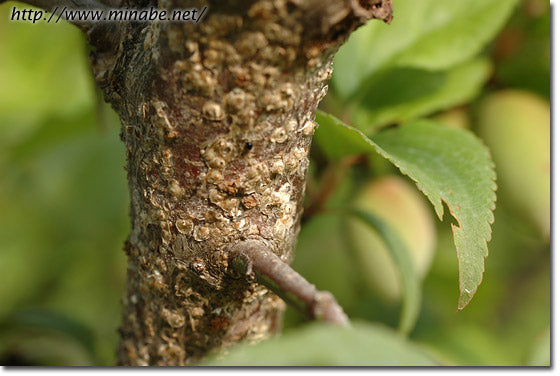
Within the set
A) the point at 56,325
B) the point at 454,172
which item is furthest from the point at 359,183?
the point at 56,325

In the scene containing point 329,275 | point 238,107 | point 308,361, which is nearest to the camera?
point 308,361

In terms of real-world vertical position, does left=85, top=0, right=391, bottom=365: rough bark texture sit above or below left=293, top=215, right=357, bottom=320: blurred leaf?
above

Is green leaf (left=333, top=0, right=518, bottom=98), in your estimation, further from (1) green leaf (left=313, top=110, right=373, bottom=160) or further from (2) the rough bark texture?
(2) the rough bark texture

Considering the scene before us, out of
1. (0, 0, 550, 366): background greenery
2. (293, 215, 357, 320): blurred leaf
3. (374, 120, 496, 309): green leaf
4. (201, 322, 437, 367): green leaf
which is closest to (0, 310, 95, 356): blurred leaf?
(0, 0, 550, 366): background greenery

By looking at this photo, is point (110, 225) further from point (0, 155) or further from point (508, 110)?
point (508, 110)

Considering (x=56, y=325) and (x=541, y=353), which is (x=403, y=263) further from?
(x=56, y=325)

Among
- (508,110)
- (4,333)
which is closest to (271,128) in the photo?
(508,110)

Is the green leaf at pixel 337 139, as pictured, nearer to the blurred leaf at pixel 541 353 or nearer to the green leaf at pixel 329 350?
the green leaf at pixel 329 350
